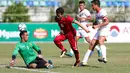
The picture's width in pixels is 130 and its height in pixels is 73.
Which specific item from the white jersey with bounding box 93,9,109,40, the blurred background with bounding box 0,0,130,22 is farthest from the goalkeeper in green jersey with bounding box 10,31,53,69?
the blurred background with bounding box 0,0,130,22

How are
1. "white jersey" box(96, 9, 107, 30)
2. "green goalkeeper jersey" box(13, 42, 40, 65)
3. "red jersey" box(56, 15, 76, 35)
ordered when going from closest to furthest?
"green goalkeeper jersey" box(13, 42, 40, 65) → "white jersey" box(96, 9, 107, 30) → "red jersey" box(56, 15, 76, 35)

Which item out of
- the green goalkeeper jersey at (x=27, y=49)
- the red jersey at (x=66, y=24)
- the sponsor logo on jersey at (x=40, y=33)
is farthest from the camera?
the sponsor logo on jersey at (x=40, y=33)

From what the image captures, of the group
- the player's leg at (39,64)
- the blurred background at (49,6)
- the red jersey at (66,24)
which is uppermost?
the red jersey at (66,24)

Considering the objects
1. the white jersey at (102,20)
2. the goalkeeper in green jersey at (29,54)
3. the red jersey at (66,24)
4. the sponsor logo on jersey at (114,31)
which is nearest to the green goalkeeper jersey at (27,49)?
the goalkeeper in green jersey at (29,54)

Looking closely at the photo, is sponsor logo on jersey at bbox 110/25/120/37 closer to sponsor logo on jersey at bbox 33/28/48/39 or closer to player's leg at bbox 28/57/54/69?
sponsor logo on jersey at bbox 33/28/48/39

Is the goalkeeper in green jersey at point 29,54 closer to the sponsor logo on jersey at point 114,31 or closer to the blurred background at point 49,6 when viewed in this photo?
the sponsor logo on jersey at point 114,31

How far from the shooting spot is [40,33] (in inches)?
1464

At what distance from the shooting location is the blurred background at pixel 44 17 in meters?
37.1

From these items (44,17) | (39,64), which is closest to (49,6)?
(44,17)

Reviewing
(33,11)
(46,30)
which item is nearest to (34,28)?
(46,30)

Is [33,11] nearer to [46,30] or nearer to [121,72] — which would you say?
[46,30]

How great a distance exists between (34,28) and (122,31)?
652 centimetres

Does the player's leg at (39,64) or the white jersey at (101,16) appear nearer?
the player's leg at (39,64)

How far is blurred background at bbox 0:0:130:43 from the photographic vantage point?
37056 mm
